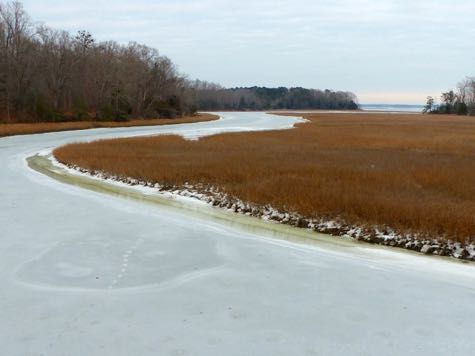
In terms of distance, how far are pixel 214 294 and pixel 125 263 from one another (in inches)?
66.3

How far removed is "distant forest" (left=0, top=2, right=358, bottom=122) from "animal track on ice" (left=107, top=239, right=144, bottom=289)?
4907 centimetres

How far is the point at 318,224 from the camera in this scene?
368 inches

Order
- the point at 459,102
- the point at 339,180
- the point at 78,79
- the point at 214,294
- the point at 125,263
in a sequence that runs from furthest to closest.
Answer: the point at 459,102, the point at 78,79, the point at 339,180, the point at 125,263, the point at 214,294

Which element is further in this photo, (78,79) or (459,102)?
(459,102)

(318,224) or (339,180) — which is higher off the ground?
(339,180)

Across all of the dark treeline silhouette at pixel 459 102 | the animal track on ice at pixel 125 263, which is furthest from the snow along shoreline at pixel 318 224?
the dark treeline silhouette at pixel 459 102

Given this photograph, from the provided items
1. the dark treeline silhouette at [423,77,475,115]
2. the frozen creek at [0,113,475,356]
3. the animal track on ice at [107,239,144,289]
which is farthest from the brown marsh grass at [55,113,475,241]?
the dark treeline silhouette at [423,77,475,115]

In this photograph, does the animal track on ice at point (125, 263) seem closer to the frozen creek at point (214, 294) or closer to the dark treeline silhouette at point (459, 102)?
the frozen creek at point (214, 294)

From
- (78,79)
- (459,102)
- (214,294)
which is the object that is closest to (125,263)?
(214,294)

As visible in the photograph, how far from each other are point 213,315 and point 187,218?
510 centimetres

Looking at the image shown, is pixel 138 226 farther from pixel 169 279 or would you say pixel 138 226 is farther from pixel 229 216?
pixel 169 279

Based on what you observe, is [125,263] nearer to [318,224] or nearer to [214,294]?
[214,294]

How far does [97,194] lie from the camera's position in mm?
12594

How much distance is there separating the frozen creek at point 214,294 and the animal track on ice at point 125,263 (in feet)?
0.05
